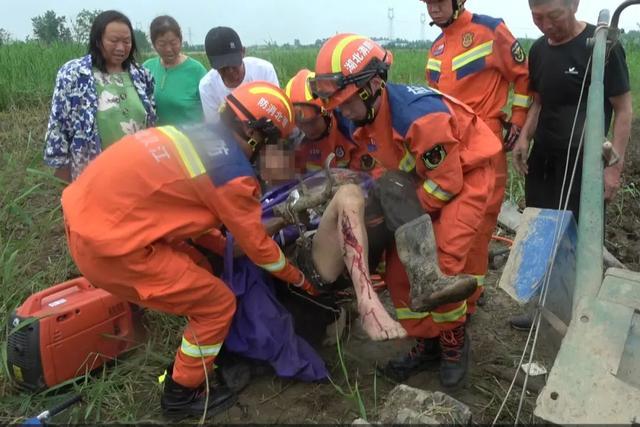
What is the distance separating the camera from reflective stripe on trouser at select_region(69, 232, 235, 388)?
240 centimetres

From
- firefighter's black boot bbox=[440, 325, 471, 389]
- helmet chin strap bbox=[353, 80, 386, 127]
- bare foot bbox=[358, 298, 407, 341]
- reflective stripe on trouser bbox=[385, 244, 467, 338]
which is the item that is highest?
helmet chin strap bbox=[353, 80, 386, 127]

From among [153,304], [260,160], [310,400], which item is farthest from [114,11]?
[310,400]

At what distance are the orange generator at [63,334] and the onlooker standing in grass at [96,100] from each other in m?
0.94

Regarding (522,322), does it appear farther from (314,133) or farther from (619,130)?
(314,133)

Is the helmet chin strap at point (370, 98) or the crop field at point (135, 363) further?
the crop field at point (135, 363)

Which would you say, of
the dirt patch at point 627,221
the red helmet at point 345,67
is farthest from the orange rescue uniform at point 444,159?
the dirt patch at point 627,221

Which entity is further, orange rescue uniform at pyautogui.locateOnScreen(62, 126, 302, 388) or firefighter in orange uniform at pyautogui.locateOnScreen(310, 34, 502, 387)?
firefighter in orange uniform at pyautogui.locateOnScreen(310, 34, 502, 387)

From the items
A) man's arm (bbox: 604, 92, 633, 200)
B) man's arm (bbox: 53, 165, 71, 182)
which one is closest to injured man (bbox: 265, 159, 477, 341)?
man's arm (bbox: 604, 92, 633, 200)

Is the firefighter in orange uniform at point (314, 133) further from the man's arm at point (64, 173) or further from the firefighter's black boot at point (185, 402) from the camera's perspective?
the man's arm at point (64, 173)

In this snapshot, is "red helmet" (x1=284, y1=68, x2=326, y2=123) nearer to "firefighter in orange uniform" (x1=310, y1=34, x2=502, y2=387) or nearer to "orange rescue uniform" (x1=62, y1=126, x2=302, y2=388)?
"firefighter in orange uniform" (x1=310, y1=34, x2=502, y2=387)

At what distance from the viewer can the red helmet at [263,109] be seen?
2.56m

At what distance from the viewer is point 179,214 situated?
8.10 feet

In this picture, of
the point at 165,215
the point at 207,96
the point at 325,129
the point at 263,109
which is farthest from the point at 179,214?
the point at 207,96

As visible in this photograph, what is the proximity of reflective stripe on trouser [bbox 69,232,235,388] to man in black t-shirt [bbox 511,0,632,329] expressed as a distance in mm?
1818
